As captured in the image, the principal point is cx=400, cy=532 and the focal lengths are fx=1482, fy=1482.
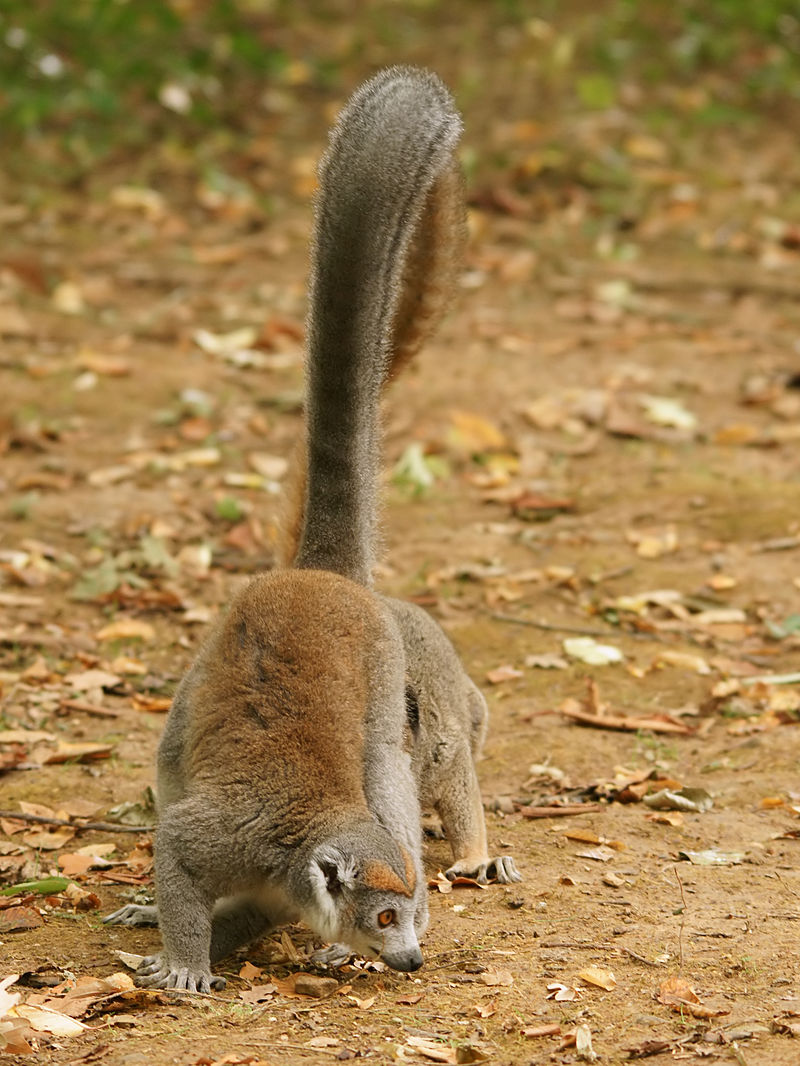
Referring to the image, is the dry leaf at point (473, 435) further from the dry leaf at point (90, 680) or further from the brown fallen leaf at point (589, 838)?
the brown fallen leaf at point (589, 838)

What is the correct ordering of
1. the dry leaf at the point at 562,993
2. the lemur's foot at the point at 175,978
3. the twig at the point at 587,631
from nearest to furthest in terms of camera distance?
the dry leaf at the point at 562,993 → the lemur's foot at the point at 175,978 → the twig at the point at 587,631

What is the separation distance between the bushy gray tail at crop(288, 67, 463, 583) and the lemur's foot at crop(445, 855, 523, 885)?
119 centimetres

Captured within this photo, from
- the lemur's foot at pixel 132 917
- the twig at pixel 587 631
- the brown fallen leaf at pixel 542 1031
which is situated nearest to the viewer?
the brown fallen leaf at pixel 542 1031

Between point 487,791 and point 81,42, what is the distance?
1173cm

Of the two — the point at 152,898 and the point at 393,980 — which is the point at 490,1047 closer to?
the point at 393,980

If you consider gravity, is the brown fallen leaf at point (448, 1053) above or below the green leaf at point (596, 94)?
below

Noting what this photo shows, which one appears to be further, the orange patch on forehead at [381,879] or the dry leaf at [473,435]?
the dry leaf at [473,435]

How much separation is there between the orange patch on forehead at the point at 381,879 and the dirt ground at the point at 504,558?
1.16 feet

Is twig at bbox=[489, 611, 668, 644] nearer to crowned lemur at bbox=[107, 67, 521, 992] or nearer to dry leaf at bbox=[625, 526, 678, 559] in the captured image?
dry leaf at bbox=[625, 526, 678, 559]

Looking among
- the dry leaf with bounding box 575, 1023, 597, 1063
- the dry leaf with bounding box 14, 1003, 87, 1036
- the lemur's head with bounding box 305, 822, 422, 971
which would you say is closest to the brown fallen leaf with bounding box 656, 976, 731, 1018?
the dry leaf with bounding box 575, 1023, 597, 1063

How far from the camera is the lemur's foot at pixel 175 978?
471cm

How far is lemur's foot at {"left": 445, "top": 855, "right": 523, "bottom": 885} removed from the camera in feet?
18.3

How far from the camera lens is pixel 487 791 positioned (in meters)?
6.52

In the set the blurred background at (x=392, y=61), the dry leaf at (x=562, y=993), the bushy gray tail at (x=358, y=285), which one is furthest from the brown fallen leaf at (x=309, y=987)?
the blurred background at (x=392, y=61)
